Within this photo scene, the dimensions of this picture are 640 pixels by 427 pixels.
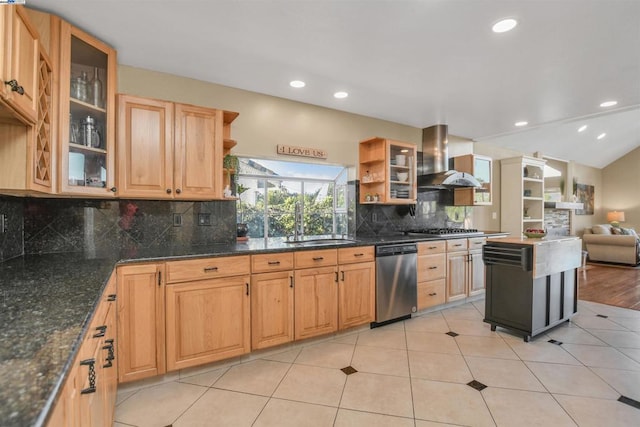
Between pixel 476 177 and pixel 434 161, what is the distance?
3.14ft

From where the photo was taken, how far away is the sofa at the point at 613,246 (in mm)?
6754

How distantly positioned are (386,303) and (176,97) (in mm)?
2810

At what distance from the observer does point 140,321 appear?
82.8 inches

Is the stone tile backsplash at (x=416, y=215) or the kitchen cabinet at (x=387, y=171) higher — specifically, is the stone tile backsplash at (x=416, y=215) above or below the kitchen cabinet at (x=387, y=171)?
below

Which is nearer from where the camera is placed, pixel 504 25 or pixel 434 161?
pixel 504 25

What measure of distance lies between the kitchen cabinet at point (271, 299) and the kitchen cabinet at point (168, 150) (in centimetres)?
74

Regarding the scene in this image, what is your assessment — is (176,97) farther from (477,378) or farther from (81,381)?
(477,378)

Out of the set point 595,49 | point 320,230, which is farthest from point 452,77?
point 320,230

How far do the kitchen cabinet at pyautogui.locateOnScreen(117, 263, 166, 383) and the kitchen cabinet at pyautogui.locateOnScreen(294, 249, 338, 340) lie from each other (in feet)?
3.41

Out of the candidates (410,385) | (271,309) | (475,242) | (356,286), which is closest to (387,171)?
(356,286)

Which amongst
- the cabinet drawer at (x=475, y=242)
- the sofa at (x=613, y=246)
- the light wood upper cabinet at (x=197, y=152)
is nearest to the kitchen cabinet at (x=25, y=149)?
the light wood upper cabinet at (x=197, y=152)

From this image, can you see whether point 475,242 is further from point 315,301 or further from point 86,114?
point 86,114

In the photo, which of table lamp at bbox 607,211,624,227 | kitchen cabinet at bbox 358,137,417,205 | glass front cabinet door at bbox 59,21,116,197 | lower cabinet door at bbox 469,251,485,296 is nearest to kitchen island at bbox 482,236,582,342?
lower cabinet door at bbox 469,251,485,296

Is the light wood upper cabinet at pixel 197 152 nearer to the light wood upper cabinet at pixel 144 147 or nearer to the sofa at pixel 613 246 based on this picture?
the light wood upper cabinet at pixel 144 147
